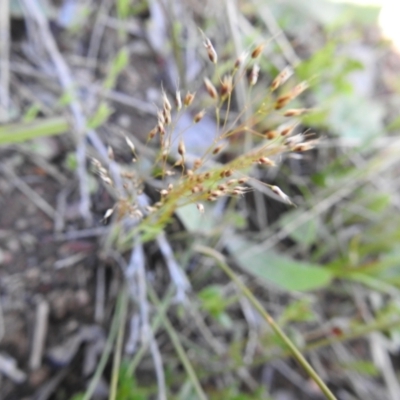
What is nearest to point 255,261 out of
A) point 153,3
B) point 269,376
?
point 269,376

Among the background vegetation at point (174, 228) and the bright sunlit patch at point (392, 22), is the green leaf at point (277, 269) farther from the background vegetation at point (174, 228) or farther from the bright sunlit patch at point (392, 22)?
the bright sunlit patch at point (392, 22)

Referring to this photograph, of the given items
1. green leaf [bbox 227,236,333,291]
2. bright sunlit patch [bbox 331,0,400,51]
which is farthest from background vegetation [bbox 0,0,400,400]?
bright sunlit patch [bbox 331,0,400,51]

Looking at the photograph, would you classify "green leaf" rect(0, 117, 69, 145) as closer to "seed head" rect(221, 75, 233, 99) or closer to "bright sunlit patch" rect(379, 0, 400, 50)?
"seed head" rect(221, 75, 233, 99)

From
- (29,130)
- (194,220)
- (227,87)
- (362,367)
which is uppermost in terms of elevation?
(29,130)

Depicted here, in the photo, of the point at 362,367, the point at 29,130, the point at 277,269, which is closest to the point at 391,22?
the point at 277,269

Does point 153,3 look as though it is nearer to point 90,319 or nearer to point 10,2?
point 10,2

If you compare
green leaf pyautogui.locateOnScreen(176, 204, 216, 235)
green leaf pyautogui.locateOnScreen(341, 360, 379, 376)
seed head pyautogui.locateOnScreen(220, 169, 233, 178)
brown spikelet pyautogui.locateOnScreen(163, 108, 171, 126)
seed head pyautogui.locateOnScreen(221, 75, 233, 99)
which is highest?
Answer: brown spikelet pyautogui.locateOnScreen(163, 108, 171, 126)

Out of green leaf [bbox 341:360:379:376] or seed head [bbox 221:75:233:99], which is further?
green leaf [bbox 341:360:379:376]

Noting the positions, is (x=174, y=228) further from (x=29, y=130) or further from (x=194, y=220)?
(x=29, y=130)

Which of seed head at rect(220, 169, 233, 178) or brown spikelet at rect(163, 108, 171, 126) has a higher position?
brown spikelet at rect(163, 108, 171, 126)
